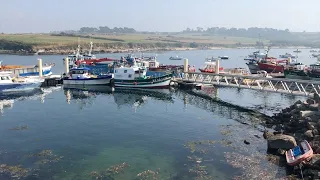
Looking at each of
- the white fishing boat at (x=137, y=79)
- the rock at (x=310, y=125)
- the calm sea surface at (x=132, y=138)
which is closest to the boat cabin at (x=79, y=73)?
the white fishing boat at (x=137, y=79)

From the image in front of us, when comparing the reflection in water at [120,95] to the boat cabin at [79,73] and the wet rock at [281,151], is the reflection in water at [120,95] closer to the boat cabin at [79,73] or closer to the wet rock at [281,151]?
the boat cabin at [79,73]

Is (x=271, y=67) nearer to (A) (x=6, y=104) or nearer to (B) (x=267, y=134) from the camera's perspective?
(B) (x=267, y=134)

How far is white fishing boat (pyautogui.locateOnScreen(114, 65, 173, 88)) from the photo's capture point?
54.3 metres

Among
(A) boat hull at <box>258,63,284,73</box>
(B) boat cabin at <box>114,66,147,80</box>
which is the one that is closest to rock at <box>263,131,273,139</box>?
(B) boat cabin at <box>114,66,147,80</box>

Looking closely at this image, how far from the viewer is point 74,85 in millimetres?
57656

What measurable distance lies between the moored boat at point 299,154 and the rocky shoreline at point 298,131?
12.9 inches

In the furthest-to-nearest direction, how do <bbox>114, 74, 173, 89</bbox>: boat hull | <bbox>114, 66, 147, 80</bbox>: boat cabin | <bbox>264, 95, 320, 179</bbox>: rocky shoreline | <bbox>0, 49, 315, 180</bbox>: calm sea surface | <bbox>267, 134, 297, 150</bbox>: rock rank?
<bbox>114, 66, 147, 80</bbox>: boat cabin
<bbox>114, 74, 173, 89</bbox>: boat hull
<bbox>267, 134, 297, 150</bbox>: rock
<bbox>0, 49, 315, 180</bbox>: calm sea surface
<bbox>264, 95, 320, 179</bbox>: rocky shoreline

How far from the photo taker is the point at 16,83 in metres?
50.2

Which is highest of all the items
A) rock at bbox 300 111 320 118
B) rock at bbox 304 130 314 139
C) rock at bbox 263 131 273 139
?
rock at bbox 300 111 320 118

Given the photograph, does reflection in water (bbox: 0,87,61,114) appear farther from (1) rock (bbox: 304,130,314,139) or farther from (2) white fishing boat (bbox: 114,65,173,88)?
(1) rock (bbox: 304,130,314,139)

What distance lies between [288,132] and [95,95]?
30.1m

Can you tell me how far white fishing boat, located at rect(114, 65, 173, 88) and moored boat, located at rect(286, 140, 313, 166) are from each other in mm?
32806

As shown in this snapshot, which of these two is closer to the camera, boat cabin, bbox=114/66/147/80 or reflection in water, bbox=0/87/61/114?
reflection in water, bbox=0/87/61/114

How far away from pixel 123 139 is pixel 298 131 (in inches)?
566
